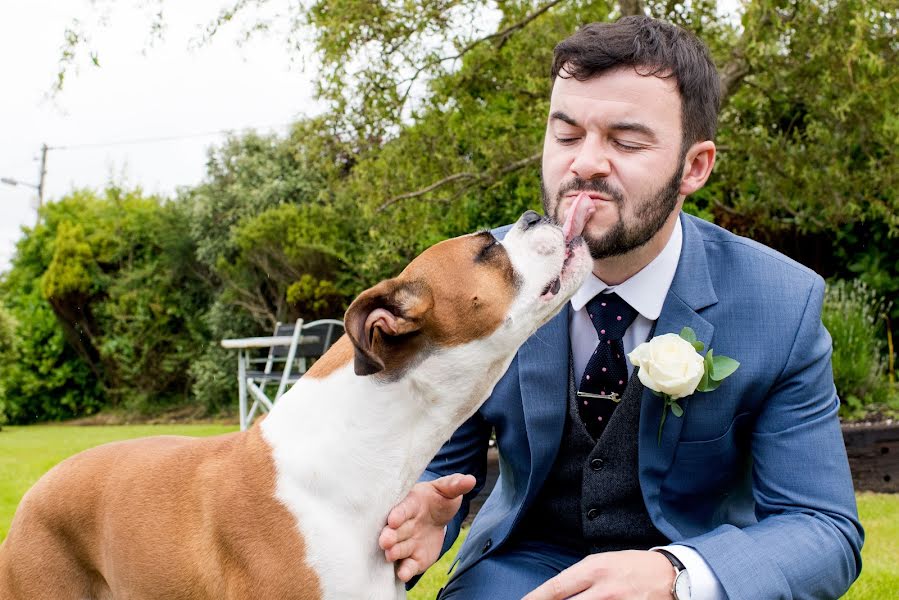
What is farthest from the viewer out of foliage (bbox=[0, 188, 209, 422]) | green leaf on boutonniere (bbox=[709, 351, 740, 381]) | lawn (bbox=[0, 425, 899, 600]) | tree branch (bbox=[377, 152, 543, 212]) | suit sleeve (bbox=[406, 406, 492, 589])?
foliage (bbox=[0, 188, 209, 422])

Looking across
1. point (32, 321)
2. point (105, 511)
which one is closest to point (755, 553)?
point (105, 511)

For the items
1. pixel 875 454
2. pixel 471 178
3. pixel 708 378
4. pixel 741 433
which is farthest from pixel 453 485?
pixel 471 178

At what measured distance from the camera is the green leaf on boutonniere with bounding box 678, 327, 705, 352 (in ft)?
8.99

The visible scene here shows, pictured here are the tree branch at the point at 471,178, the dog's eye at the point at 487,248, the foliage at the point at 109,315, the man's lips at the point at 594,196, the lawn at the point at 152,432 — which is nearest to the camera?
the dog's eye at the point at 487,248

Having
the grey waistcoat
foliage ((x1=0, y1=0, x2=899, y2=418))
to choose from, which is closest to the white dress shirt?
the grey waistcoat

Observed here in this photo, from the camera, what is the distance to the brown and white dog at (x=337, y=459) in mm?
2506

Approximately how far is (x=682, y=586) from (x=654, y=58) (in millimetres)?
1542

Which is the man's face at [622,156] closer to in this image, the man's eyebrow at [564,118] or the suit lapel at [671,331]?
the man's eyebrow at [564,118]

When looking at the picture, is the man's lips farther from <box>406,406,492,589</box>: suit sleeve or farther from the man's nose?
<box>406,406,492,589</box>: suit sleeve

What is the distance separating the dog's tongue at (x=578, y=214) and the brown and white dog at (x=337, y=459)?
5 cm

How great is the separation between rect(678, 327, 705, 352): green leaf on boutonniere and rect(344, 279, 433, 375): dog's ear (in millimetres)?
751

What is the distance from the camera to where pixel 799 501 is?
2.66 m

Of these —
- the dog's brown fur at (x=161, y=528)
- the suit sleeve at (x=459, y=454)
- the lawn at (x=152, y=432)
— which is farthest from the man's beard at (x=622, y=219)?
the lawn at (x=152, y=432)

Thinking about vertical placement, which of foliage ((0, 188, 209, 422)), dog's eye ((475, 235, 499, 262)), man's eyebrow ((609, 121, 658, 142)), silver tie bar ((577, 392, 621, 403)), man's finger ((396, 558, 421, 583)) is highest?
man's eyebrow ((609, 121, 658, 142))
